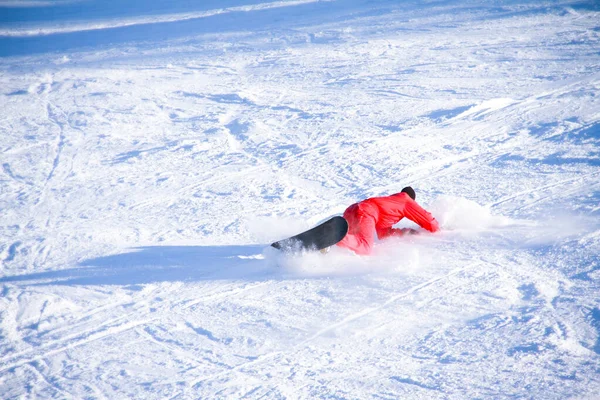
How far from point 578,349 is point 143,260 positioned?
3.80 m

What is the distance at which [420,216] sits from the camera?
5.14 meters

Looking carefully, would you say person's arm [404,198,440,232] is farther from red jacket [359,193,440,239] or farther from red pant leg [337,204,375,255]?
red pant leg [337,204,375,255]

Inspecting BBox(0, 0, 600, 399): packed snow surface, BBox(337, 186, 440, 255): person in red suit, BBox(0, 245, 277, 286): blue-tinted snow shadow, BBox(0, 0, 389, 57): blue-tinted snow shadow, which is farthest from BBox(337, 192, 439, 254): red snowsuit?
BBox(0, 0, 389, 57): blue-tinted snow shadow

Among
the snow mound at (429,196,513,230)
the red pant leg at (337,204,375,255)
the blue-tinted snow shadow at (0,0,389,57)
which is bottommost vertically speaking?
the snow mound at (429,196,513,230)

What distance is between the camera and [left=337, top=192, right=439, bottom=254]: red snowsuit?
15.9 ft

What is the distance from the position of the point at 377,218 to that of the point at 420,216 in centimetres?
44

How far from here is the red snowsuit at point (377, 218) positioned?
4.84 metres

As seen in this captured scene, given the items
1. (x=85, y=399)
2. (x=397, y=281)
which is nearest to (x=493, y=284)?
(x=397, y=281)

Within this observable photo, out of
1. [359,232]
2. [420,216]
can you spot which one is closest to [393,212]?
[420,216]

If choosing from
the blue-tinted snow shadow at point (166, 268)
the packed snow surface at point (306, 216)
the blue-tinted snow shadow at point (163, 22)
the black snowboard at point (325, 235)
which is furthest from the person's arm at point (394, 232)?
the blue-tinted snow shadow at point (163, 22)

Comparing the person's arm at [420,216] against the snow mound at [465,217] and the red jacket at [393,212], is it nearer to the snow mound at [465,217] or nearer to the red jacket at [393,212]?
the red jacket at [393,212]

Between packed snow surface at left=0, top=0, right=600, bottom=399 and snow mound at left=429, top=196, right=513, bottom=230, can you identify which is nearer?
packed snow surface at left=0, top=0, right=600, bottom=399

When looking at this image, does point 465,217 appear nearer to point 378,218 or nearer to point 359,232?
point 378,218

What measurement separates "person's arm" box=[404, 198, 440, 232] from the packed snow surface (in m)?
0.13
